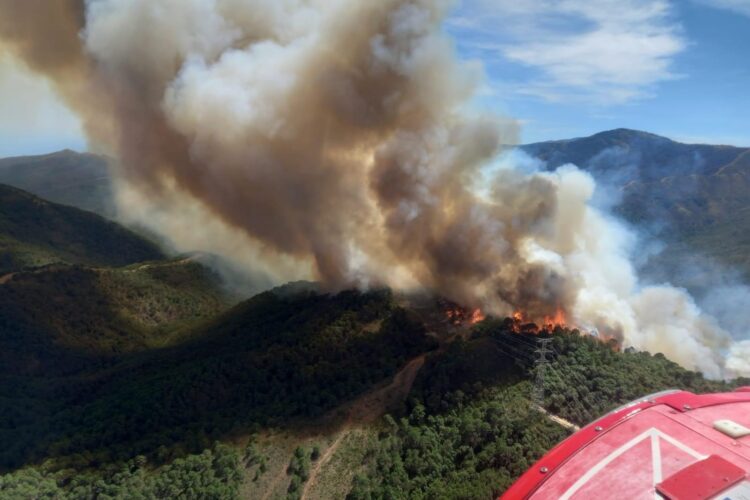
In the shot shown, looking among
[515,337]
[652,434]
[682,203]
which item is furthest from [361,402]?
[682,203]

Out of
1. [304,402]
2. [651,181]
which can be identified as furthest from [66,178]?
[651,181]

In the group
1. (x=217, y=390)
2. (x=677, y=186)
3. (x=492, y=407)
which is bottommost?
(x=492, y=407)

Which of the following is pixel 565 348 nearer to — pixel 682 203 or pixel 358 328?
pixel 358 328

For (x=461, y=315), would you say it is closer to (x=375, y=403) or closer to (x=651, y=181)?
(x=375, y=403)

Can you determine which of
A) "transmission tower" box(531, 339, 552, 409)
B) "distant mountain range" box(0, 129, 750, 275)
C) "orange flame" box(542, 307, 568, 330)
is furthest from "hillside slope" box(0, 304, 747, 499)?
"distant mountain range" box(0, 129, 750, 275)

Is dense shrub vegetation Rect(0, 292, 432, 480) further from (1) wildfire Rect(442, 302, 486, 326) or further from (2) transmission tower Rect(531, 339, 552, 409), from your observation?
(2) transmission tower Rect(531, 339, 552, 409)

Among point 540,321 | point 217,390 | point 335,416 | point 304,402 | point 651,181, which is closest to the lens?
point 335,416
